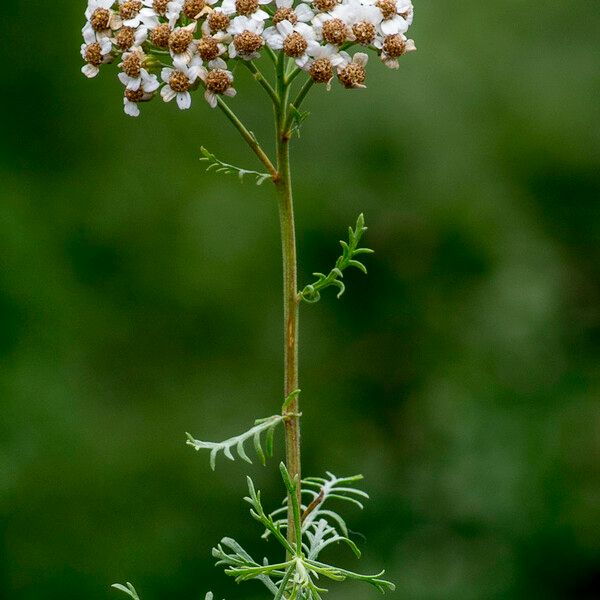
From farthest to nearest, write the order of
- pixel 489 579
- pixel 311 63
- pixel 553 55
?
pixel 553 55 → pixel 489 579 → pixel 311 63

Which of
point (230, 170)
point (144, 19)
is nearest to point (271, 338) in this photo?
point (230, 170)

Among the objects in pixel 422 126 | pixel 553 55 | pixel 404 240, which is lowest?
pixel 404 240

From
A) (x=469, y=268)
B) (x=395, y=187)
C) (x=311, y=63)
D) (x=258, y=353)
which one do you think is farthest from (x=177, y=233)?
(x=311, y=63)

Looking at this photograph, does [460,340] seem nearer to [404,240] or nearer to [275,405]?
[404,240]

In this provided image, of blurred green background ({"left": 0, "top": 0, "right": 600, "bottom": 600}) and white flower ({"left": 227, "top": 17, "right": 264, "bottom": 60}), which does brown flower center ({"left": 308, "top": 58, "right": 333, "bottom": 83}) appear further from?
blurred green background ({"left": 0, "top": 0, "right": 600, "bottom": 600})

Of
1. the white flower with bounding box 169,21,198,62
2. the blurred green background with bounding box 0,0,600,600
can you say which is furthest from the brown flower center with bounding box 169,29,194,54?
the blurred green background with bounding box 0,0,600,600

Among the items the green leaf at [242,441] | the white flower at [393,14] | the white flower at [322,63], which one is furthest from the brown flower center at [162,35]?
the green leaf at [242,441]
